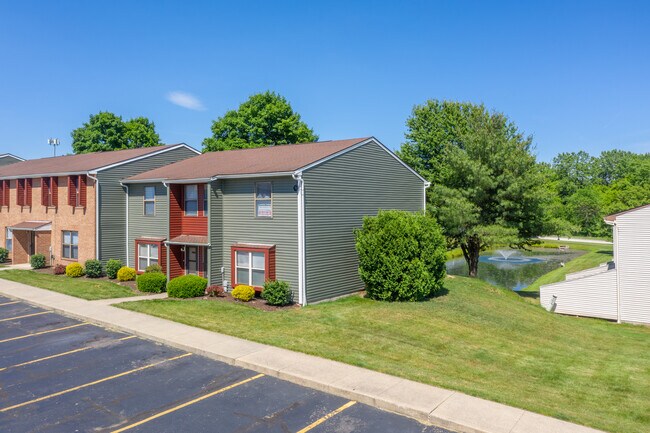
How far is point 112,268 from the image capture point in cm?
2698

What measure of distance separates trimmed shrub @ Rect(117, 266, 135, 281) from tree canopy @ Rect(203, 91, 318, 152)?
2813 centimetres

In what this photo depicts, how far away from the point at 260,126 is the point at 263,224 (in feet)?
110

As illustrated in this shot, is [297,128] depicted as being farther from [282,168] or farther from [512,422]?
[512,422]

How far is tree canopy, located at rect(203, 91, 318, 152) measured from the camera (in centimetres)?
5303

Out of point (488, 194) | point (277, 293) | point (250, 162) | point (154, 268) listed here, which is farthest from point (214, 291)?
point (488, 194)

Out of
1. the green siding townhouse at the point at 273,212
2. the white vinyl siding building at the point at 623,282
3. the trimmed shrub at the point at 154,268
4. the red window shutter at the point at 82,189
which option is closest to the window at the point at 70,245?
the red window shutter at the point at 82,189

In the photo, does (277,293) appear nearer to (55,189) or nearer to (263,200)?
(263,200)

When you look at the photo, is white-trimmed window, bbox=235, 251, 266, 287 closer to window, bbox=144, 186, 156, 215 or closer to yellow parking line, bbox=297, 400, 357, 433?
window, bbox=144, 186, 156, 215

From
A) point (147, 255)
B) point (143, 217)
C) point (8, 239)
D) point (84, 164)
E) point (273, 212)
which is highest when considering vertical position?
point (84, 164)

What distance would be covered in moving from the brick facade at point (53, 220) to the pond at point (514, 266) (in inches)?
1308

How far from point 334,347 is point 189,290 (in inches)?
400

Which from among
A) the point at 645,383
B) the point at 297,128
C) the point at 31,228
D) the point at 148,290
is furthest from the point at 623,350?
the point at 297,128

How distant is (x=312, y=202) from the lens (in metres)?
20.8

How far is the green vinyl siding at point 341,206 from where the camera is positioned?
20781mm
